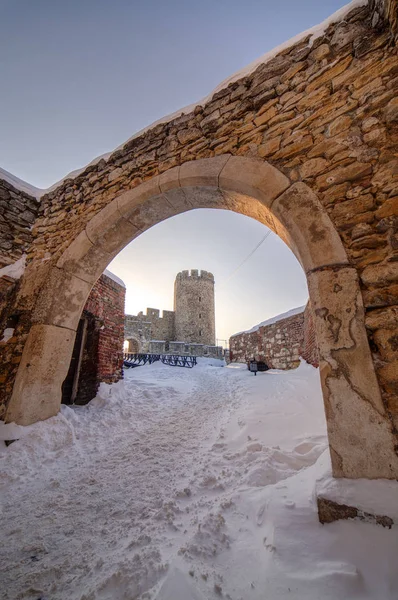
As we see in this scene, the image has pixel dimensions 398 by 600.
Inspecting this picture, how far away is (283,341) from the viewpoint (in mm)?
7793

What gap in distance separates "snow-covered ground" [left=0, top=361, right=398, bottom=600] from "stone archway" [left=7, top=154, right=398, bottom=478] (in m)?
0.30

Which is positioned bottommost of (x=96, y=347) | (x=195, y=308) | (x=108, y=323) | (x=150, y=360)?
(x=150, y=360)

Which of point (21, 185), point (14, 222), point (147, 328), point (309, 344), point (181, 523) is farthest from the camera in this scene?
point (147, 328)

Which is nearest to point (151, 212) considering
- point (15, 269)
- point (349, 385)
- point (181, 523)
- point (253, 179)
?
point (253, 179)

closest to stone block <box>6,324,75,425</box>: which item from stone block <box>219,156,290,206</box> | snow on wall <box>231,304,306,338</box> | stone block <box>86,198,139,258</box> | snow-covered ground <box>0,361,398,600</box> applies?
snow-covered ground <box>0,361,398,600</box>

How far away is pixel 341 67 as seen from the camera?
1857mm

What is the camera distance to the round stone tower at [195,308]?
20844 millimetres

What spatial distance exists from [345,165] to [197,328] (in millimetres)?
19591

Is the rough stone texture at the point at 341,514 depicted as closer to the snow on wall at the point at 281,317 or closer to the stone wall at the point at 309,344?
the stone wall at the point at 309,344

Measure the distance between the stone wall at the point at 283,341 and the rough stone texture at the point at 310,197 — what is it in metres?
4.11

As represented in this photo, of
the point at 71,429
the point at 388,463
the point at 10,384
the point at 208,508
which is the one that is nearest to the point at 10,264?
the point at 10,384

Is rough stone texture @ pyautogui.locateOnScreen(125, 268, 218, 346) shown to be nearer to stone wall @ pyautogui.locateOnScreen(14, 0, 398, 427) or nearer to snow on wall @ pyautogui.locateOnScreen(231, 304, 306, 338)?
snow on wall @ pyautogui.locateOnScreen(231, 304, 306, 338)

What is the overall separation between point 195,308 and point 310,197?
64.7 feet

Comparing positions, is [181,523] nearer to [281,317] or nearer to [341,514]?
[341,514]
